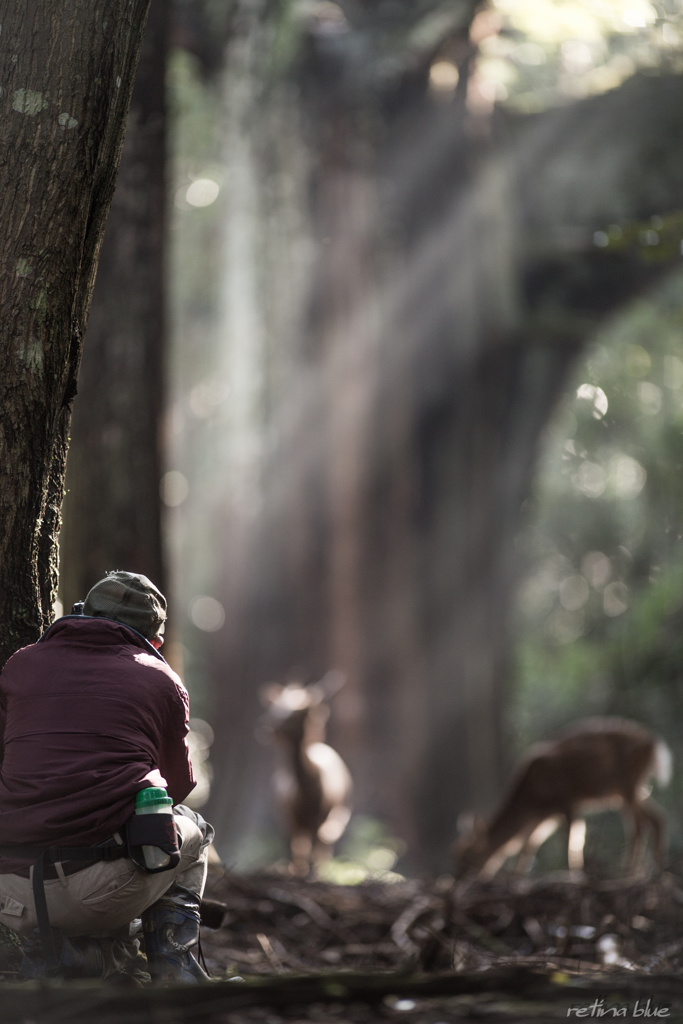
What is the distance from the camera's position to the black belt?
2930 mm

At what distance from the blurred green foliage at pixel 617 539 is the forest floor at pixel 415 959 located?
555cm

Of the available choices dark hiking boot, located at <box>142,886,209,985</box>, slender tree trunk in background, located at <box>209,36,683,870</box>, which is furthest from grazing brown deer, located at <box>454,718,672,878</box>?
dark hiking boot, located at <box>142,886,209,985</box>

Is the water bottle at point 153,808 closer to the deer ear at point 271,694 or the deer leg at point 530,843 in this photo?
the deer leg at point 530,843

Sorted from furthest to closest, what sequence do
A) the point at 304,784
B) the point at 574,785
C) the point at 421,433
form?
the point at 421,433 → the point at 304,784 → the point at 574,785

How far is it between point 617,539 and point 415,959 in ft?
63.7

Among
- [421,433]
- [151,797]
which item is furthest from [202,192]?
[151,797]

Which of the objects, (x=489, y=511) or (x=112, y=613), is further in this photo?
(x=489, y=511)

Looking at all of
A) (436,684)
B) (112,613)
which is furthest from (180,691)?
(436,684)

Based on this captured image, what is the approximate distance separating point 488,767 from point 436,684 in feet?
3.93

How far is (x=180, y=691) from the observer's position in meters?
3.29

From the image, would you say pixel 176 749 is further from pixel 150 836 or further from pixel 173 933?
pixel 173 933

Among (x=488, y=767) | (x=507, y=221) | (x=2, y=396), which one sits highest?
(x=507, y=221)

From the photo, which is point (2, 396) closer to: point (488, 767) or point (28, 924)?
point (28, 924)

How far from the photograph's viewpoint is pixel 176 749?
129 inches
